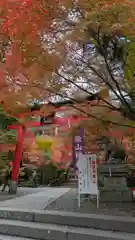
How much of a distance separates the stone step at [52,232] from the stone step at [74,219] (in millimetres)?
112

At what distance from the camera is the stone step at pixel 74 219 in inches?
169

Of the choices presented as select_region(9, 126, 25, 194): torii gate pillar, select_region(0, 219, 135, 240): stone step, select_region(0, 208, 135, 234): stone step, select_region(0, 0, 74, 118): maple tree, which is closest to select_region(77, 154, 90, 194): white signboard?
select_region(0, 208, 135, 234): stone step

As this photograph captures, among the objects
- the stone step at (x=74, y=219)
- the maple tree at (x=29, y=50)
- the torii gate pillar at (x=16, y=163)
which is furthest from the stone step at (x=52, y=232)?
the torii gate pillar at (x=16, y=163)

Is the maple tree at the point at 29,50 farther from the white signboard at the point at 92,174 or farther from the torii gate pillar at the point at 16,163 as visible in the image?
the torii gate pillar at the point at 16,163

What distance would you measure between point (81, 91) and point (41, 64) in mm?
1054

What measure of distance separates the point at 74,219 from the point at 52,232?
1.79 ft

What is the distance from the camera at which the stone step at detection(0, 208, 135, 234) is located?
169 inches

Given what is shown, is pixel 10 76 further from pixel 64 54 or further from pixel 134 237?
pixel 134 237

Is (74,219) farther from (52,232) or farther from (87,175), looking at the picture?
(87,175)

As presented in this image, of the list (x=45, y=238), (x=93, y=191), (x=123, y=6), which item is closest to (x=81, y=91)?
(x=123, y=6)

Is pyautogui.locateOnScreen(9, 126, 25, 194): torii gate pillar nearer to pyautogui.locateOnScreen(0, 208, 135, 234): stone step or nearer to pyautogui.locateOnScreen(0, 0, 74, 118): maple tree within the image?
pyautogui.locateOnScreen(0, 208, 135, 234): stone step

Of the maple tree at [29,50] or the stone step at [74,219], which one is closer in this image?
the maple tree at [29,50]

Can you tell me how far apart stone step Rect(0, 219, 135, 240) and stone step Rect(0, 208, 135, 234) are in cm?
11

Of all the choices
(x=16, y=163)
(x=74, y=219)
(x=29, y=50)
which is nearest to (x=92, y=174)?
(x=74, y=219)
